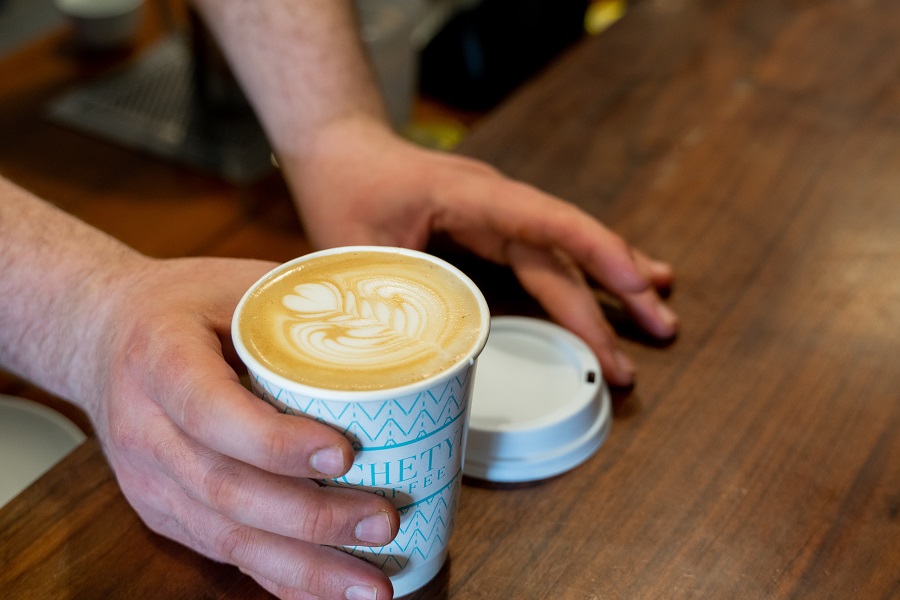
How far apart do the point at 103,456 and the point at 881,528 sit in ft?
2.26

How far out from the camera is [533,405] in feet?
2.71

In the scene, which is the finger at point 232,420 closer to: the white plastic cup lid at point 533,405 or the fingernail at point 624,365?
the white plastic cup lid at point 533,405

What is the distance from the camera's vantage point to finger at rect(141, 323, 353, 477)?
1.73ft

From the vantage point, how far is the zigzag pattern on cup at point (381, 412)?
21.0 inches

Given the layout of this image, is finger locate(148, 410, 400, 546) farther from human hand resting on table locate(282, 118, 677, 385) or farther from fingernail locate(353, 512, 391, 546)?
human hand resting on table locate(282, 118, 677, 385)

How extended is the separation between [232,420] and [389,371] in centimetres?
10

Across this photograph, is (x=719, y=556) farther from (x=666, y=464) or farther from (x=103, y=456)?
(x=103, y=456)

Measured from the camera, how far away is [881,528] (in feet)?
2.38

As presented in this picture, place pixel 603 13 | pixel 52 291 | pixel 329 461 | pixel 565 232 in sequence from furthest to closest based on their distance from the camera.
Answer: pixel 603 13
pixel 565 232
pixel 52 291
pixel 329 461

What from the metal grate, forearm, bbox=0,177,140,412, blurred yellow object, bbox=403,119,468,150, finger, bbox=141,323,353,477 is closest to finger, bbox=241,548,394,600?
finger, bbox=141,323,353,477

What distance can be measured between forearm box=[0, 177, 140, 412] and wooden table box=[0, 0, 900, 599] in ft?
0.29

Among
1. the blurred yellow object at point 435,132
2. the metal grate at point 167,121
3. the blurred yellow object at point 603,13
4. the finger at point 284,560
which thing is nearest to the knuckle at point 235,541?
the finger at point 284,560

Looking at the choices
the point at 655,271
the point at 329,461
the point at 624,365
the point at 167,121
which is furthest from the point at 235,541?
the point at 167,121

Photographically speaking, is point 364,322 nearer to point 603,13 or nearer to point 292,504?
point 292,504
